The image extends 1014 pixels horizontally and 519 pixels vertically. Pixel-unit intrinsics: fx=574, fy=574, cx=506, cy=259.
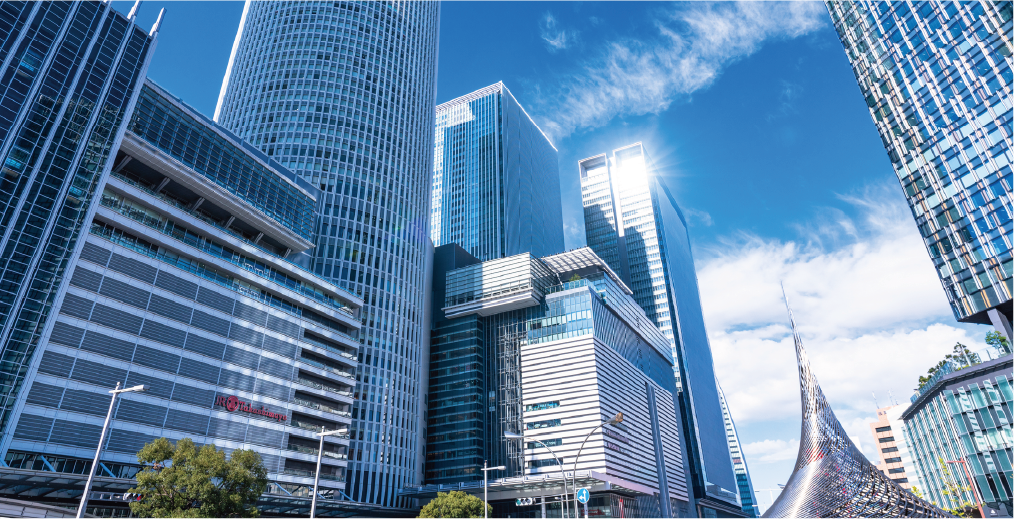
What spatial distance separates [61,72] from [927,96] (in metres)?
90.9

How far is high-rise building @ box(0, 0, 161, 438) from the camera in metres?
48.5

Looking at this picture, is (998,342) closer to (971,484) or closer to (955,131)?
(971,484)

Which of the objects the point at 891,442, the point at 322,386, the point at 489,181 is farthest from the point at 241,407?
the point at 891,442

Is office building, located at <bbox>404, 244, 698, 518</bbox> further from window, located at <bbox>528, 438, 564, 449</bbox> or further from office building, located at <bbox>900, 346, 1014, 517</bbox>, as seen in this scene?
office building, located at <bbox>900, 346, 1014, 517</bbox>

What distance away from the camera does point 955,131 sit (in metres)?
60.2

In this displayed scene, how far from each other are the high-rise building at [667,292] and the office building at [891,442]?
4302cm

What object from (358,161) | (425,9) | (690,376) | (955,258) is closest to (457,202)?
(425,9)

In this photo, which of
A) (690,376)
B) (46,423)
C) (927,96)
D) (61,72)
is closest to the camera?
(46,423)

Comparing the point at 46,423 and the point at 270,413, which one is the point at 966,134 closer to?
the point at 270,413

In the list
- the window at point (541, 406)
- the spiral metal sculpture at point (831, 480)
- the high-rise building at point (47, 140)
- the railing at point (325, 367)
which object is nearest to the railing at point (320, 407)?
the railing at point (325, 367)

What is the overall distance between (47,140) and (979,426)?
298ft

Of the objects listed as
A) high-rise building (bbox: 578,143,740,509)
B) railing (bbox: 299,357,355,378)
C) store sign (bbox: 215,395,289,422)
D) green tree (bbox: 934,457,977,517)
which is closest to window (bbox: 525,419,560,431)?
railing (bbox: 299,357,355,378)

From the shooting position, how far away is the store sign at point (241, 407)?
207 feet

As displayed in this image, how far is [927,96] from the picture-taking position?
63.9 metres
